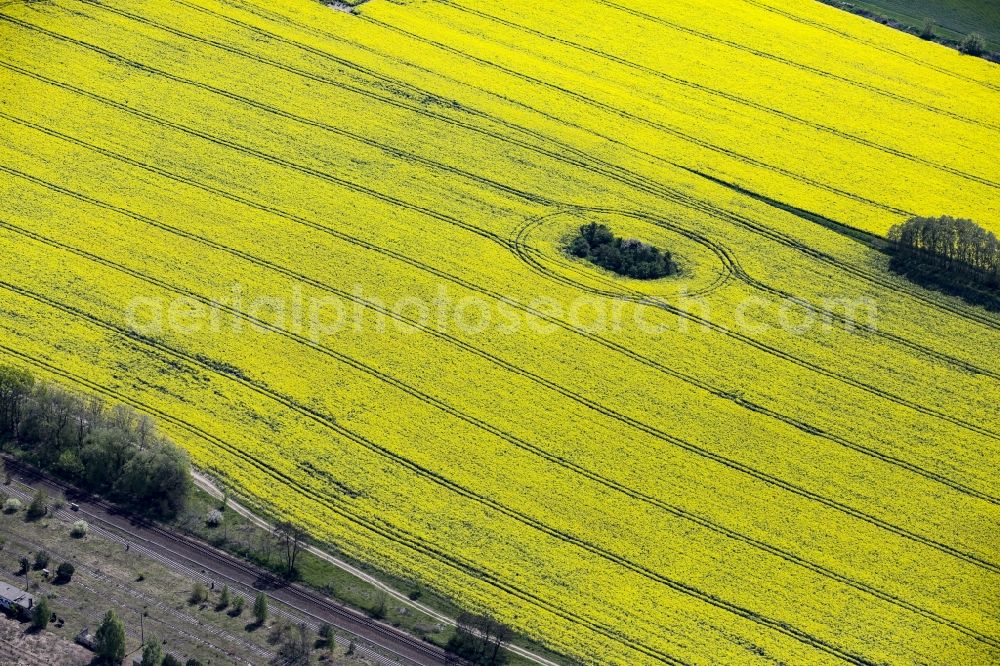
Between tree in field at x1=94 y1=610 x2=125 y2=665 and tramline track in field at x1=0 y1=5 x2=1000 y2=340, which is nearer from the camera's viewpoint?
tree in field at x1=94 y1=610 x2=125 y2=665

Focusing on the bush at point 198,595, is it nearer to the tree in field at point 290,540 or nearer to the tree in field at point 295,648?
the tree in field at point 290,540

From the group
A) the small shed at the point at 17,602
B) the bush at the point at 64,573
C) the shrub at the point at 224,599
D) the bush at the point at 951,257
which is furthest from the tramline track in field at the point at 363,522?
the bush at the point at 951,257

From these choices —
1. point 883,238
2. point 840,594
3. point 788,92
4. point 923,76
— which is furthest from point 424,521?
point 923,76

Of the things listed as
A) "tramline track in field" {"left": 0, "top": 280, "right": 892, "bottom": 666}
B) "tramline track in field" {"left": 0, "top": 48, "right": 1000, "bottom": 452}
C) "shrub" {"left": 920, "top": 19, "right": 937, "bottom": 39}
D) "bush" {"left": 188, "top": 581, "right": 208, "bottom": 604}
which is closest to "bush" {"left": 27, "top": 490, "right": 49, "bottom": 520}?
"bush" {"left": 188, "top": 581, "right": 208, "bottom": 604}

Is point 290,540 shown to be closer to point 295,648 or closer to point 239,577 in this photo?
point 239,577

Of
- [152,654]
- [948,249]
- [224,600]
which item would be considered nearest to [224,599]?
[224,600]

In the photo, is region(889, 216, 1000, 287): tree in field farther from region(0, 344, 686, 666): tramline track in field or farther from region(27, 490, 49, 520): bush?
region(27, 490, 49, 520): bush
